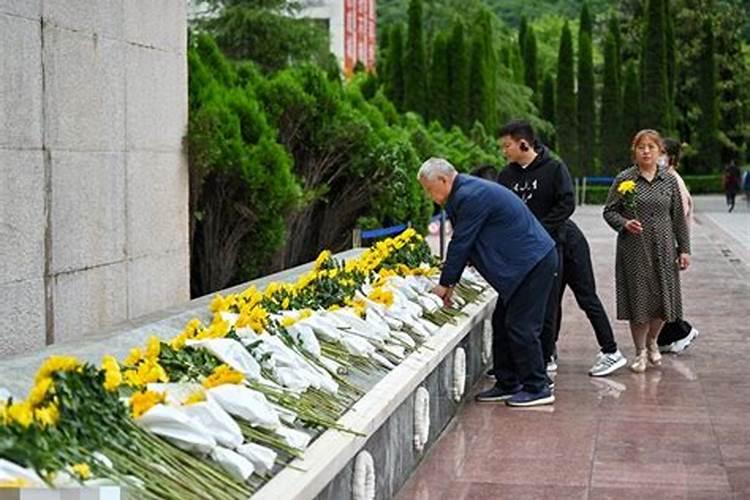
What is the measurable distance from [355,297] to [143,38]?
1.91 meters

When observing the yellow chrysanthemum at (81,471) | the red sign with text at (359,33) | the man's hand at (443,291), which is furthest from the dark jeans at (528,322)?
the red sign with text at (359,33)

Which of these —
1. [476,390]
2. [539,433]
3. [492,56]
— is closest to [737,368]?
[476,390]

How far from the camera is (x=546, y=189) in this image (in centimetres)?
941

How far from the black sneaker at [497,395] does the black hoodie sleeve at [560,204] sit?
116 cm

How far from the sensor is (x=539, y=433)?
8117mm

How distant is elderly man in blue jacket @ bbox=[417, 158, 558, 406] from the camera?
8.19 metres

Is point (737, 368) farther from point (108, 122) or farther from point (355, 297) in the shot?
point (108, 122)

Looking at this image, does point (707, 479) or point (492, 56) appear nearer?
point (707, 479)

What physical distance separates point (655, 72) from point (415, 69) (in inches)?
515

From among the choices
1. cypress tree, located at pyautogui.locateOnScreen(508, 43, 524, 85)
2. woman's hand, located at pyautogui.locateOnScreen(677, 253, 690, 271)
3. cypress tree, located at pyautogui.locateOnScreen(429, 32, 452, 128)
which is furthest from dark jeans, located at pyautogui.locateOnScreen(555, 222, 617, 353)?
cypress tree, located at pyautogui.locateOnScreen(508, 43, 524, 85)

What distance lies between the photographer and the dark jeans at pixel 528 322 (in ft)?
28.0

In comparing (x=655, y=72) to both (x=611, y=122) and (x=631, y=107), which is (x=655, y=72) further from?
(x=611, y=122)

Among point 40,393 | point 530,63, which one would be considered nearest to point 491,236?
point 40,393

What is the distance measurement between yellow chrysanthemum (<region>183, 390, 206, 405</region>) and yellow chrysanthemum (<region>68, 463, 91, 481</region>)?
2.67ft
